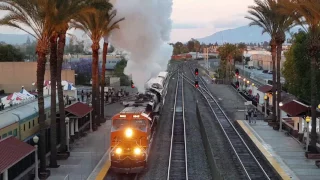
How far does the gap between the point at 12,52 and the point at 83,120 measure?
65.9 metres

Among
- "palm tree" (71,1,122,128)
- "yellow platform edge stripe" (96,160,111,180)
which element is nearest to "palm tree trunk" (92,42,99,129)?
"palm tree" (71,1,122,128)

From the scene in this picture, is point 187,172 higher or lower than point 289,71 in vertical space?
lower

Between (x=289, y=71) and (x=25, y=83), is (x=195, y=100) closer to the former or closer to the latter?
(x=289, y=71)

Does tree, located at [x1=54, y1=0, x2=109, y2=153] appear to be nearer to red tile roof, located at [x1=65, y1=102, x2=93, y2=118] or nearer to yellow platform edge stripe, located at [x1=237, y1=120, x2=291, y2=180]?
red tile roof, located at [x1=65, y1=102, x2=93, y2=118]

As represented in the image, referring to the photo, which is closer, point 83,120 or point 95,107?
point 83,120

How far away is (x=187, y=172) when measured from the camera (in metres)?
22.9

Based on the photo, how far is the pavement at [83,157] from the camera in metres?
22.6

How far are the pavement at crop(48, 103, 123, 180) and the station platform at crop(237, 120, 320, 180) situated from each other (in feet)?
30.5

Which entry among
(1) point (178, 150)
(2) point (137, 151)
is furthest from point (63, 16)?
(1) point (178, 150)

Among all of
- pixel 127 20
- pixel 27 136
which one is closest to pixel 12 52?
pixel 127 20

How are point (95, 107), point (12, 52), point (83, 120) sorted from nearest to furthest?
1. point (83, 120)
2. point (95, 107)
3. point (12, 52)

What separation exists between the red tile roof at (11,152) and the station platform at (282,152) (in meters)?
11.5

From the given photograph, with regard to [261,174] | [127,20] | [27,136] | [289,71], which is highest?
[127,20]

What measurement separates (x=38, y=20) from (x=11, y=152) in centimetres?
692
